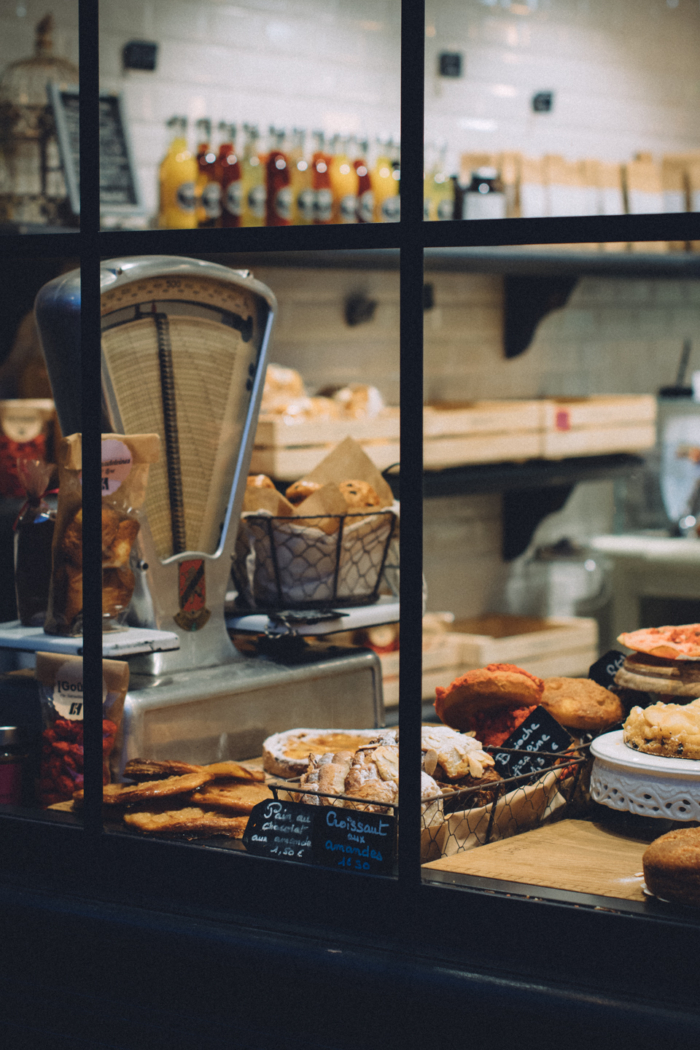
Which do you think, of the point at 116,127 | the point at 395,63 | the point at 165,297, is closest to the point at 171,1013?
the point at 165,297

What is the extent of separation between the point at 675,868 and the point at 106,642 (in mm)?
819

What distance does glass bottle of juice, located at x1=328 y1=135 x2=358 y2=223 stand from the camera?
3.23 m

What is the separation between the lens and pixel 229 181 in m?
3.12

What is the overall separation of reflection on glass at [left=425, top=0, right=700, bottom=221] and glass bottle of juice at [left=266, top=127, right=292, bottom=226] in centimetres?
57

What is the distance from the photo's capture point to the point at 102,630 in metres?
1.70

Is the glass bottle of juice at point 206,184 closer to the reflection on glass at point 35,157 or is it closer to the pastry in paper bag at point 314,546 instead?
the reflection on glass at point 35,157

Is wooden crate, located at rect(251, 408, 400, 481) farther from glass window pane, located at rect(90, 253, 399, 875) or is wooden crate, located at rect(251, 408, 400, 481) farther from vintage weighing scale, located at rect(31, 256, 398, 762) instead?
vintage weighing scale, located at rect(31, 256, 398, 762)

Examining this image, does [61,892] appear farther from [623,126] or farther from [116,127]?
[623,126]

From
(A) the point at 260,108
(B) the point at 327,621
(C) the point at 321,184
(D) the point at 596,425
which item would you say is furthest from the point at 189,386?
(D) the point at 596,425

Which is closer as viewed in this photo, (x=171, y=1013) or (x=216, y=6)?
(x=171, y=1013)

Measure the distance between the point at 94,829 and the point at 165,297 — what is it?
30.5 inches

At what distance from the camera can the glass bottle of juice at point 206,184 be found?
10.0ft

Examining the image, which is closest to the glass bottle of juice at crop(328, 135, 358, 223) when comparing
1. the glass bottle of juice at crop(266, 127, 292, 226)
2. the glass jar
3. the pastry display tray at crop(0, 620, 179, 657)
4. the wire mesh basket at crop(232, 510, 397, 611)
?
the glass bottle of juice at crop(266, 127, 292, 226)

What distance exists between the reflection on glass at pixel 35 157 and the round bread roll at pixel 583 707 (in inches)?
63.5
